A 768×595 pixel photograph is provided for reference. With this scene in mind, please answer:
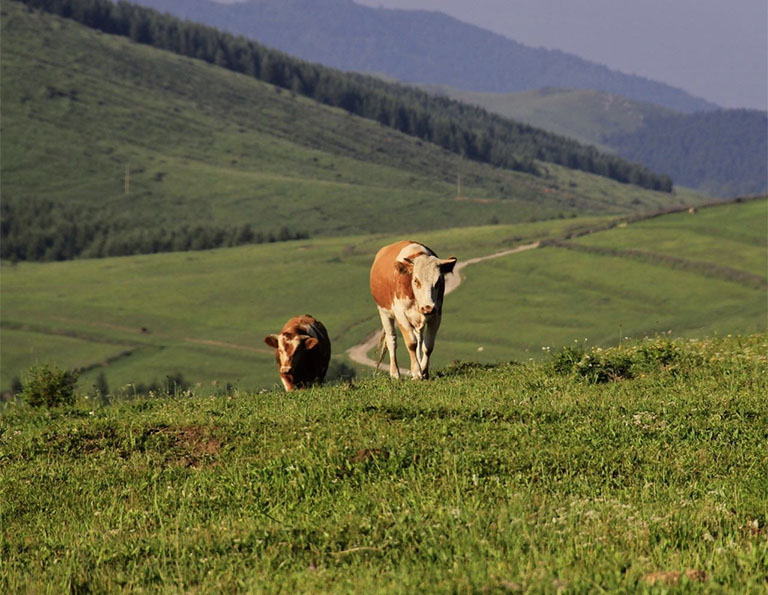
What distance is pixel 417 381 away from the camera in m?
19.8

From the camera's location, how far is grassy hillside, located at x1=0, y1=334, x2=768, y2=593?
8367 mm

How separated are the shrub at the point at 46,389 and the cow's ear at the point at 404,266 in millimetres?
7526

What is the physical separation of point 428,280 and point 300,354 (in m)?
4.02

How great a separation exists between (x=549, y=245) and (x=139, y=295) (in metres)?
66.2

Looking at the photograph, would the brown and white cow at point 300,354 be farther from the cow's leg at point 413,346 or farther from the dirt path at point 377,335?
the dirt path at point 377,335

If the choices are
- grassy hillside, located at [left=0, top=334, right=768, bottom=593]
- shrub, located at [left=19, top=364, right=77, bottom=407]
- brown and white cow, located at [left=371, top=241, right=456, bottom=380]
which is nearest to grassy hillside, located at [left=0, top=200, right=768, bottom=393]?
brown and white cow, located at [left=371, top=241, right=456, bottom=380]

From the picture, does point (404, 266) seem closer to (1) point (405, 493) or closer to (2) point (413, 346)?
(2) point (413, 346)

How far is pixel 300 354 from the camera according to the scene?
23078mm

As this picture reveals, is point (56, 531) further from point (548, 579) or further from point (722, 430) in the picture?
point (722, 430)

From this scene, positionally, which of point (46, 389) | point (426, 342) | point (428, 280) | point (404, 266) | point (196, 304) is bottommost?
point (196, 304)

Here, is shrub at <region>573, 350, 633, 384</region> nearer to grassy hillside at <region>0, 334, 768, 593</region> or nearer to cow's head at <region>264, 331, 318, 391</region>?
grassy hillside at <region>0, 334, 768, 593</region>

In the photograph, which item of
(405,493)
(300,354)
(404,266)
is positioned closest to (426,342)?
(404,266)

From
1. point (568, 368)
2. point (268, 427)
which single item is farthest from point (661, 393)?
point (268, 427)

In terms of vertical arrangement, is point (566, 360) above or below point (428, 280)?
below
